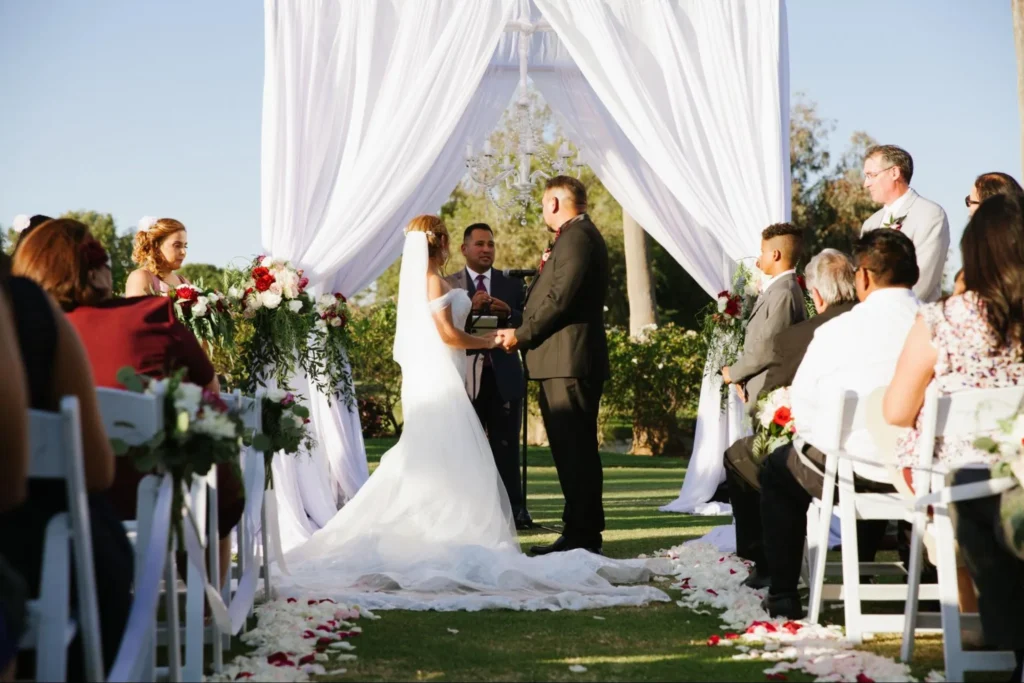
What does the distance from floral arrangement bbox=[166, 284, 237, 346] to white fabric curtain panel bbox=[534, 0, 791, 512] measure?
2800mm

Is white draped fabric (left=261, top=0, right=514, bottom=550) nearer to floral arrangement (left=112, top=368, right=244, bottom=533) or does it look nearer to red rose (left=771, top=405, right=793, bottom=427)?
red rose (left=771, top=405, right=793, bottom=427)

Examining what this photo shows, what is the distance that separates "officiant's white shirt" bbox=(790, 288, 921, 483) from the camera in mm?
4188

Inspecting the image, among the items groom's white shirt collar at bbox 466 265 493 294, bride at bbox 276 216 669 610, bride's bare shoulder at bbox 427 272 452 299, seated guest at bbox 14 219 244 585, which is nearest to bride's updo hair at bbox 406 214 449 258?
bride at bbox 276 216 669 610

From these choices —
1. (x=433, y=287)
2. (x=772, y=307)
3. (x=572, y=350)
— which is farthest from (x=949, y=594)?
(x=433, y=287)

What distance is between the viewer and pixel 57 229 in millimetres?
3391

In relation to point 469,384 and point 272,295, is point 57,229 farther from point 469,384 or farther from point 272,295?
point 469,384

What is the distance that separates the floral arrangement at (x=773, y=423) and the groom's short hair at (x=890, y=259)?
64cm

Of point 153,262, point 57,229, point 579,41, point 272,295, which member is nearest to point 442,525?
point 272,295

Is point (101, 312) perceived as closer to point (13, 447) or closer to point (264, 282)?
point (13, 447)

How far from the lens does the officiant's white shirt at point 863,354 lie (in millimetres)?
4188

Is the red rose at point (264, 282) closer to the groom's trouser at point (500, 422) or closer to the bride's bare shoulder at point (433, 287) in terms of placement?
the bride's bare shoulder at point (433, 287)

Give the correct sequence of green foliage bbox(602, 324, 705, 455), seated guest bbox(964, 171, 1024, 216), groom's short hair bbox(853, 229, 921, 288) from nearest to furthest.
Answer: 1. groom's short hair bbox(853, 229, 921, 288)
2. seated guest bbox(964, 171, 1024, 216)
3. green foliage bbox(602, 324, 705, 455)

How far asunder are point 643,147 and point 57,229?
499cm

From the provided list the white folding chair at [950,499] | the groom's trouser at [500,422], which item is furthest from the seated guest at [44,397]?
the groom's trouser at [500,422]
